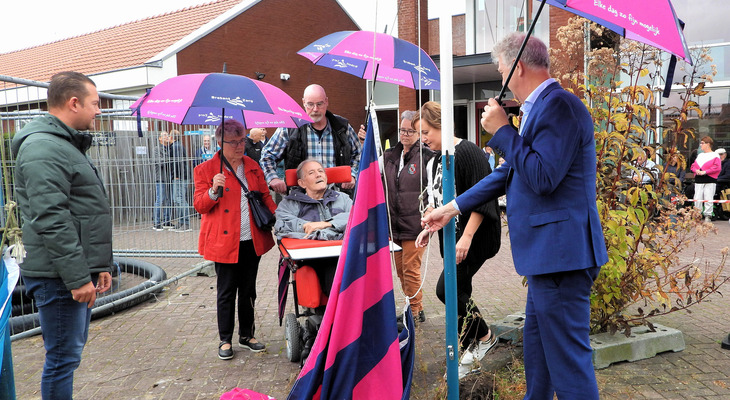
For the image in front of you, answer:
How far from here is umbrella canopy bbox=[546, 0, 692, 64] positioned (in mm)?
2469

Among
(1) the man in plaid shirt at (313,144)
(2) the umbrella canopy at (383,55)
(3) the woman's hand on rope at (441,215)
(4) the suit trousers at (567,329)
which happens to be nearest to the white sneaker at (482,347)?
(4) the suit trousers at (567,329)

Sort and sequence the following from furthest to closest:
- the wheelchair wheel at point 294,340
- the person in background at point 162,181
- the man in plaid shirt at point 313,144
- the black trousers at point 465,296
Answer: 1. the person in background at point 162,181
2. the man in plaid shirt at point 313,144
3. the wheelchair wheel at point 294,340
4. the black trousers at point 465,296

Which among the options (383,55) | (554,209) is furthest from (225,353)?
(554,209)

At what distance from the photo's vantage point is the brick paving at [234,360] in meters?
4.05

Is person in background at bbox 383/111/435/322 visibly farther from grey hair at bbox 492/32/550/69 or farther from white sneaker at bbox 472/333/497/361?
grey hair at bbox 492/32/550/69

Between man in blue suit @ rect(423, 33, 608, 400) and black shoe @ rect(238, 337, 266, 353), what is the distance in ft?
9.37

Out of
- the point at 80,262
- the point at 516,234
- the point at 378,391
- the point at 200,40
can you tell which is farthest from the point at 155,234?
the point at 200,40

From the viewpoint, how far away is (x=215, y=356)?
4.87 metres

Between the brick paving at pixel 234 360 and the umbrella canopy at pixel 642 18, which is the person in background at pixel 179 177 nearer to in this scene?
the brick paving at pixel 234 360

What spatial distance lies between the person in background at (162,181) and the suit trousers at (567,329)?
699cm

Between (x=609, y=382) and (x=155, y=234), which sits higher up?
(x=155, y=234)

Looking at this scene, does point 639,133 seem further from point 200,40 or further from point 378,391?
point 200,40

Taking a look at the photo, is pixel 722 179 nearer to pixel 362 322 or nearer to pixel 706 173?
pixel 706 173

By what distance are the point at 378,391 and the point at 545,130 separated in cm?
167
